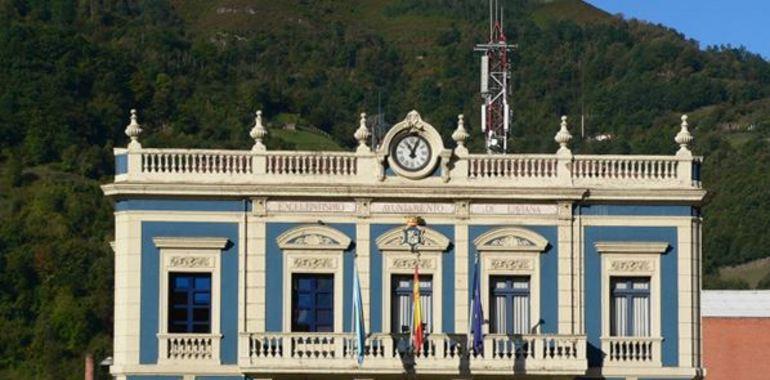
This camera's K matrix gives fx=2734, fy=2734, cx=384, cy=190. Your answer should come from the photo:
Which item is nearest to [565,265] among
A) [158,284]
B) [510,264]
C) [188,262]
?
[510,264]

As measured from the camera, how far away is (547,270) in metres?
64.5

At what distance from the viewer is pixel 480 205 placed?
64.4 meters

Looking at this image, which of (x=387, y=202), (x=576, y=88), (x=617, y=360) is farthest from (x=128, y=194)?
(x=576, y=88)

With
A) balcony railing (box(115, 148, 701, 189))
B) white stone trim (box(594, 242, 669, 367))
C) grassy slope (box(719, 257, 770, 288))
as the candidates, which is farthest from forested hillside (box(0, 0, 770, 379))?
white stone trim (box(594, 242, 669, 367))

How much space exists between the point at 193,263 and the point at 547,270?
→ 8332mm

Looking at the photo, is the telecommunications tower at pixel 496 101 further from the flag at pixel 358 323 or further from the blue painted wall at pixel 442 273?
the flag at pixel 358 323

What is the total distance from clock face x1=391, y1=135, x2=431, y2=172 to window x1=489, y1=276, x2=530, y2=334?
3214 mm

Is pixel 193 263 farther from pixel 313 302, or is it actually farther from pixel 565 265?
pixel 565 265

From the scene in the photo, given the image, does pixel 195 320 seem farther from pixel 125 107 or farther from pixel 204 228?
pixel 125 107

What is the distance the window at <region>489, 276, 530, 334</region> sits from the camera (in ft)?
211

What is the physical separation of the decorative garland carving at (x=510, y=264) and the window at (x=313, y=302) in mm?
3831

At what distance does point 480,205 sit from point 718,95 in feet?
448

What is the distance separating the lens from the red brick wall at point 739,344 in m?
92.1

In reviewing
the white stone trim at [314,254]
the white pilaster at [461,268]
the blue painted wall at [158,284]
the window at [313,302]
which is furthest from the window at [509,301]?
the blue painted wall at [158,284]
